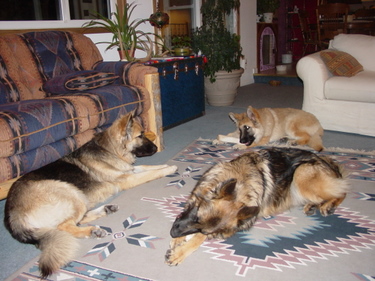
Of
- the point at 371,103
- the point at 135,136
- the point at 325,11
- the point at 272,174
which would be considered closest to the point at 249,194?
the point at 272,174

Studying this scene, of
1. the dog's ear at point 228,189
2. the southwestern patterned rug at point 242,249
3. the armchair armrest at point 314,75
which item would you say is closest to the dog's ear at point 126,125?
the southwestern patterned rug at point 242,249

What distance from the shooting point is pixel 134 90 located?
10.6 ft

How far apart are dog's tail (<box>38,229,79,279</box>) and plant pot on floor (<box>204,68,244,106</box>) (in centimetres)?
397

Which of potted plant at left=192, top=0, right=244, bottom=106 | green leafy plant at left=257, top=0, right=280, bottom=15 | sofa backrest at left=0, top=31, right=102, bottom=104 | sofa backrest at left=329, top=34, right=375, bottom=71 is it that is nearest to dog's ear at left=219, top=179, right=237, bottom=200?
sofa backrest at left=0, top=31, right=102, bottom=104

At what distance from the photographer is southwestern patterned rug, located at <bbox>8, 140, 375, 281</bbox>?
165cm

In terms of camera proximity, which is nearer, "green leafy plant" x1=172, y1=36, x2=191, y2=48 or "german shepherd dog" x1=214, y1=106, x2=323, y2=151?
"german shepherd dog" x1=214, y1=106, x2=323, y2=151

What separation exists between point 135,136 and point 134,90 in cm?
79

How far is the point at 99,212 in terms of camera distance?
2.26 metres

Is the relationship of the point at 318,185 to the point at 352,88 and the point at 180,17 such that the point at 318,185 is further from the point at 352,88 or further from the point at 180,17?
the point at 180,17

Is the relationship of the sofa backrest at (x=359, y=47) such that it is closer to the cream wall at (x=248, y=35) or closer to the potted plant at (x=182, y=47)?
the potted plant at (x=182, y=47)

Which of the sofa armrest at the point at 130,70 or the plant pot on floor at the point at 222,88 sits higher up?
the sofa armrest at the point at 130,70

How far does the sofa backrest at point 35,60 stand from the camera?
2.96 metres

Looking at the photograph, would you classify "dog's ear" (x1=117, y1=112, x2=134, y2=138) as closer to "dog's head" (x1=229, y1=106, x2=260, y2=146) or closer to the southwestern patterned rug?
the southwestern patterned rug

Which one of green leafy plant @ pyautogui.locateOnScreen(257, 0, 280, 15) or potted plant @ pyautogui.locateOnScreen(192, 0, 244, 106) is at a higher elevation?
green leafy plant @ pyautogui.locateOnScreen(257, 0, 280, 15)
